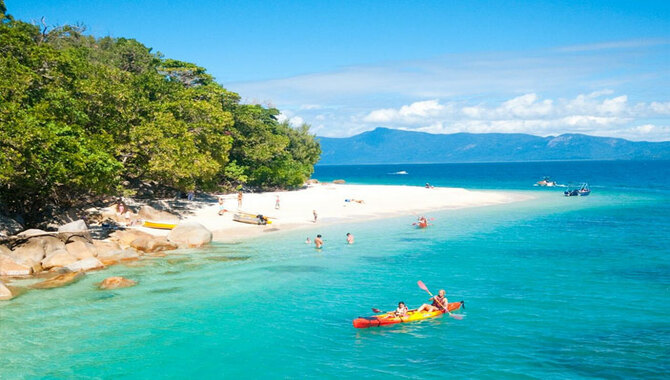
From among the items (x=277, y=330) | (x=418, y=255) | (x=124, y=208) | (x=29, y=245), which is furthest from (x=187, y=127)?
(x=277, y=330)

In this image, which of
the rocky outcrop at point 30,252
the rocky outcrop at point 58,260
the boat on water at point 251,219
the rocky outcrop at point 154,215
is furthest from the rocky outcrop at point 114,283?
the boat on water at point 251,219

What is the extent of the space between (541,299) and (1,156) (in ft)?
98.1

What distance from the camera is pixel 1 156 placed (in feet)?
88.9

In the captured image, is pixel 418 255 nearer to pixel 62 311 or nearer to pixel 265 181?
pixel 62 311

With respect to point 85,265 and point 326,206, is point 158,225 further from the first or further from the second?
point 326,206

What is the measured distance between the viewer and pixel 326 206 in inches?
2356

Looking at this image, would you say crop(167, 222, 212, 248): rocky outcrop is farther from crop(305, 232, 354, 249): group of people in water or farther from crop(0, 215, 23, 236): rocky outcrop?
crop(0, 215, 23, 236): rocky outcrop

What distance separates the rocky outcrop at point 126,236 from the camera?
3500 centimetres

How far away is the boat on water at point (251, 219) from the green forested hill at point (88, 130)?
5132 mm

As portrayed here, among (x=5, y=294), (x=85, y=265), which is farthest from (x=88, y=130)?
(x=5, y=294)

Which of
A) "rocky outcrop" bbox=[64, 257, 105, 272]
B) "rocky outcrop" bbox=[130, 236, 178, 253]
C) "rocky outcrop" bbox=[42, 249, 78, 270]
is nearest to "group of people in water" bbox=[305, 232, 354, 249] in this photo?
"rocky outcrop" bbox=[130, 236, 178, 253]

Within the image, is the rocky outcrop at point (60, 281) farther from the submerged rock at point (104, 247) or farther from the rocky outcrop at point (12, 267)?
Answer: the submerged rock at point (104, 247)

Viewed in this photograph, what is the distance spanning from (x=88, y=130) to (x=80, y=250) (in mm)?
11455

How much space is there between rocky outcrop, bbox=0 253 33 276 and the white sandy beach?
1490 cm
